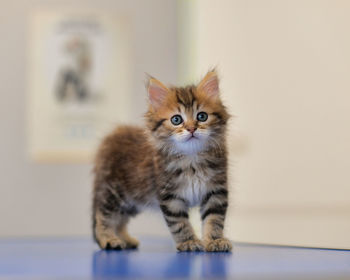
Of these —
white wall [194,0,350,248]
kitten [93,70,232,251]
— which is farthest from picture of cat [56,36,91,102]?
kitten [93,70,232,251]

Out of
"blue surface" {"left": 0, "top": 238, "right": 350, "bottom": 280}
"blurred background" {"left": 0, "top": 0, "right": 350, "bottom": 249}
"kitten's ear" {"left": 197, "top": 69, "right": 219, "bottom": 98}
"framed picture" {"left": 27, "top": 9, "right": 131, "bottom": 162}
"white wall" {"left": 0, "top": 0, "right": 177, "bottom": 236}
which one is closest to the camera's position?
"blue surface" {"left": 0, "top": 238, "right": 350, "bottom": 280}

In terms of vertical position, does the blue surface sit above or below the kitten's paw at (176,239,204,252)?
above

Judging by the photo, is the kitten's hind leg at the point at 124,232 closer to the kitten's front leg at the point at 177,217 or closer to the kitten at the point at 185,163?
the kitten at the point at 185,163

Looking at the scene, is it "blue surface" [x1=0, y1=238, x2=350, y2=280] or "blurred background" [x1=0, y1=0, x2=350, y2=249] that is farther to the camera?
"blurred background" [x1=0, y1=0, x2=350, y2=249]

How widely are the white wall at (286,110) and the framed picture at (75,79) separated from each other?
676 millimetres

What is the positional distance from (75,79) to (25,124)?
437mm

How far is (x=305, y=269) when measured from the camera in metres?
0.90

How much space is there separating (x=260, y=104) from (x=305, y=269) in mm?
1601

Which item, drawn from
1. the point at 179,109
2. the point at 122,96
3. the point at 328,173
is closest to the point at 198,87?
the point at 179,109

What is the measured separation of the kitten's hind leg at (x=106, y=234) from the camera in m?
1.50

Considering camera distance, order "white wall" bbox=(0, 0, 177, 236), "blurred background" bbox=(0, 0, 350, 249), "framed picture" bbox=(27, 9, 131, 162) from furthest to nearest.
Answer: "framed picture" bbox=(27, 9, 131, 162) → "white wall" bbox=(0, 0, 177, 236) → "blurred background" bbox=(0, 0, 350, 249)

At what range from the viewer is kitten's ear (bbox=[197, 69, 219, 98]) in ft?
4.58

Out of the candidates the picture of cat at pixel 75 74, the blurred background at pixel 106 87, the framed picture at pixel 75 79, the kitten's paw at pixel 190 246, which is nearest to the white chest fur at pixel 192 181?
the kitten's paw at pixel 190 246

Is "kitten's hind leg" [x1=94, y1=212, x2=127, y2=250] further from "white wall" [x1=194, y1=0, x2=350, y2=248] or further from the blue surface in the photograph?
"white wall" [x1=194, y1=0, x2=350, y2=248]
